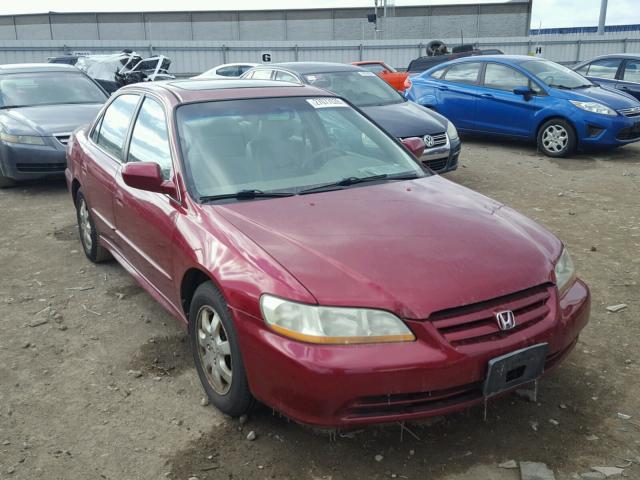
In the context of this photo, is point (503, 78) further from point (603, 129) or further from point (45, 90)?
point (45, 90)

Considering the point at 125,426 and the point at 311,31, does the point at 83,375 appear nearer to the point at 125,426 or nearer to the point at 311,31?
the point at 125,426

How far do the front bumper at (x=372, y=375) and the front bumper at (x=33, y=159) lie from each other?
612cm

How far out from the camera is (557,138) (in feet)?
31.6

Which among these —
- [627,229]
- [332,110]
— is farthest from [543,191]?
[332,110]

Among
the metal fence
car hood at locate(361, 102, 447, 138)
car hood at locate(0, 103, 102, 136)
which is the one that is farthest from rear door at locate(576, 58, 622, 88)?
the metal fence

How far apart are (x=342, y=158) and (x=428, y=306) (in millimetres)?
1604

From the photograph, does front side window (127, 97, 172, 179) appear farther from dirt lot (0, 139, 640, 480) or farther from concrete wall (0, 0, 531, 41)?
concrete wall (0, 0, 531, 41)

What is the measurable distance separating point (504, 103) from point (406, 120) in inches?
117

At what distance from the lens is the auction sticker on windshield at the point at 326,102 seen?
4.14 m

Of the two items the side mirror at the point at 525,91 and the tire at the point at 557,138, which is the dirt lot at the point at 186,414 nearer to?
the tire at the point at 557,138

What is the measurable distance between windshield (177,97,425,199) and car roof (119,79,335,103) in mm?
69

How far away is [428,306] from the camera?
2498 mm

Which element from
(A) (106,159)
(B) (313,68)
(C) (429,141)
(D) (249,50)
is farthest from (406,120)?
(D) (249,50)

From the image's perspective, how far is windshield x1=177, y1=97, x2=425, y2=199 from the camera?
350cm
